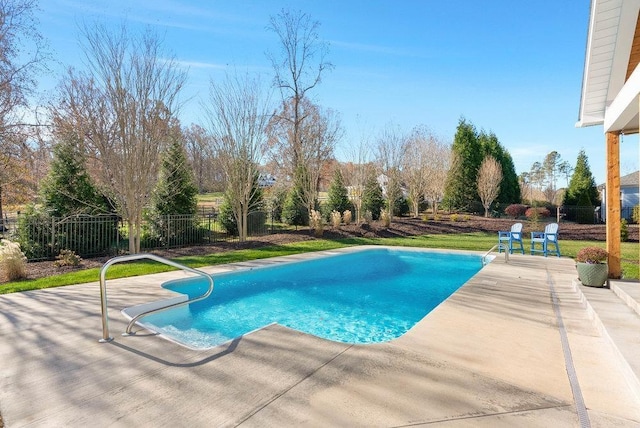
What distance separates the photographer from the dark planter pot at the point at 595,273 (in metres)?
6.17

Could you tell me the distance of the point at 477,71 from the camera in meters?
15.1

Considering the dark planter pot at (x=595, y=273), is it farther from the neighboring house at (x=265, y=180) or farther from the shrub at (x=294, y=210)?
the shrub at (x=294, y=210)

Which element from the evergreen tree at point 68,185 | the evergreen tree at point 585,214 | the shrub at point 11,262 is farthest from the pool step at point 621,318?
the evergreen tree at point 585,214

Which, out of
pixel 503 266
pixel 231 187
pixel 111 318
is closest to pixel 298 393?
pixel 111 318

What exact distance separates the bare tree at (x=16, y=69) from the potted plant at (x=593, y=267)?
13.7 metres

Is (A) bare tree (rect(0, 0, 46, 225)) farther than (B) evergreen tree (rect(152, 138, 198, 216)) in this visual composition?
No

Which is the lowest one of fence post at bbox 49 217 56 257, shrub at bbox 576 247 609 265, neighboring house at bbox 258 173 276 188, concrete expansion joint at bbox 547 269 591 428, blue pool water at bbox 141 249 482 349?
blue pool water at bbox 141 249 482 349

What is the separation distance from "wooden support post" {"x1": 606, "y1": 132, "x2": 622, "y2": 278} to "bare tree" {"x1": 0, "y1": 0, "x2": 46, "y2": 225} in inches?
540

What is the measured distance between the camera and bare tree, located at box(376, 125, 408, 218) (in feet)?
70.8

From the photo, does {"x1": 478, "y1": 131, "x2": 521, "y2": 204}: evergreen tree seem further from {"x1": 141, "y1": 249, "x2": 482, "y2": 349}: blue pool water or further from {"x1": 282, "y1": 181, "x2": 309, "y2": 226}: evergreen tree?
{"x1": 141, "y1": 249, "x2": 482, "y2": 349}: blue pool water

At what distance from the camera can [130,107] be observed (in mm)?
9961

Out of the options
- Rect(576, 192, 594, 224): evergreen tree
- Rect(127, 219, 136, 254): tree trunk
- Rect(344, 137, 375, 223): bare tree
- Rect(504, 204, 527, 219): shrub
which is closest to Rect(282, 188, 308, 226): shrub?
Rect(344, 137, 375, 223): bare tree

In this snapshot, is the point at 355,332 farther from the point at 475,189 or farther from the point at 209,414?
the point at 475,189

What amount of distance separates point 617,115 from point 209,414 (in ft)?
23.1
